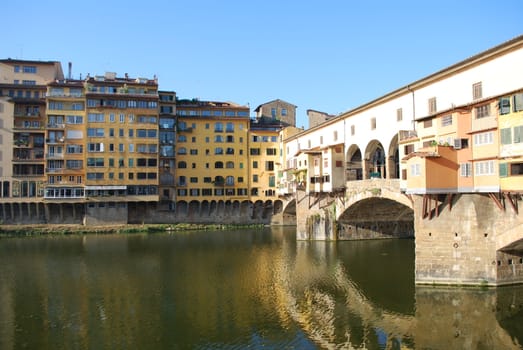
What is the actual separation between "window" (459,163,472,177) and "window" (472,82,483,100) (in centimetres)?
429

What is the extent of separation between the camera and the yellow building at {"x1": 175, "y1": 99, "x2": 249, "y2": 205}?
74.6 m

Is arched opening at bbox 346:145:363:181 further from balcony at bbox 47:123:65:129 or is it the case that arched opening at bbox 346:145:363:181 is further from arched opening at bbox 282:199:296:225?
balcony at bbox 47:123:65:129

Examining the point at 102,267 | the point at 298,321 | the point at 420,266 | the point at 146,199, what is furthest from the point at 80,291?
the point at 146,199

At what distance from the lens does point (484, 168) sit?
25156 millimetres

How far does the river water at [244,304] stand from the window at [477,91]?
11.5 meters

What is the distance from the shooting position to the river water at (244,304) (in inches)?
810

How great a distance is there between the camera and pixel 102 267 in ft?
127

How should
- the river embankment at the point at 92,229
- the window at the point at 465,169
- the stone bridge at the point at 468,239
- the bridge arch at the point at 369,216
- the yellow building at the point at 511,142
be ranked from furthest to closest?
the river embankment at the point at 92,229 → the bridge arch at the point at 369,216 → the window at the point at 465,169 → the stone bridge at the point at 468,239 → the yellow building at the point at 511,142

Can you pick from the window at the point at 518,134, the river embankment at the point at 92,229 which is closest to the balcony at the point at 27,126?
the river embankment at the point at 92,229

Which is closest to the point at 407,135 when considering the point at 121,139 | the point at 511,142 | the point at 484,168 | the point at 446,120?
the point at 446,120

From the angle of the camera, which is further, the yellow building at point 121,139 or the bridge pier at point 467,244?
the yellow building at point 121,139

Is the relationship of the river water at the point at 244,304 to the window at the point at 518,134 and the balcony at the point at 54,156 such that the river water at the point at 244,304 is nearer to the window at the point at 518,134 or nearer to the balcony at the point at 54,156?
the window at the point at 518,134

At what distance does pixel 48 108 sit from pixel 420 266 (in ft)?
200

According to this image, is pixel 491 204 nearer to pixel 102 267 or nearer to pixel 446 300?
pixel 446 300
